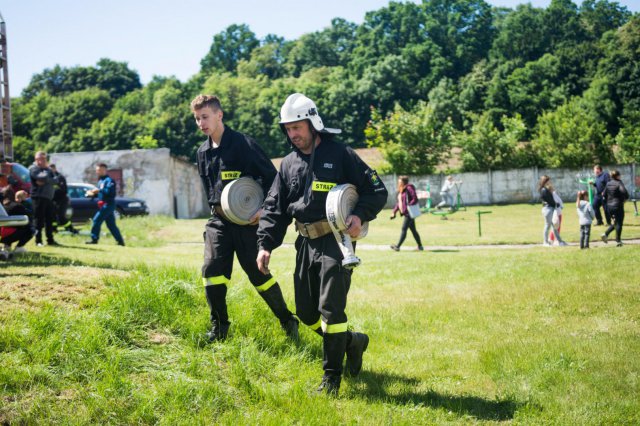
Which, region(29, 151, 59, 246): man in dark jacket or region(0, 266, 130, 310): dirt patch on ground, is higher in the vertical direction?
region(29, 151, 59, 246): man in dark jacket

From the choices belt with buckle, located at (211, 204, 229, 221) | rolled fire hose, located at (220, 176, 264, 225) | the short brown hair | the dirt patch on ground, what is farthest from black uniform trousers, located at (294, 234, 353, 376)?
the dirt patch on ground

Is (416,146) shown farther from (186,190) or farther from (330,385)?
(330,385)

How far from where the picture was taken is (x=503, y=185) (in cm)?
4406

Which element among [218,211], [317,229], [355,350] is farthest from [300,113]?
[355,350]

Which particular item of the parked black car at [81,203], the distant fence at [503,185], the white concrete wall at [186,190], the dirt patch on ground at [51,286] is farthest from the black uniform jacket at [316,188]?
the distant fence at [503,185]

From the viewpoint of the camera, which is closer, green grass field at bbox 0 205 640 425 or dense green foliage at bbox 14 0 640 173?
green grass field at bbox 0 205 640 425

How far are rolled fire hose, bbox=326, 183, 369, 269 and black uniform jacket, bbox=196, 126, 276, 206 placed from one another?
1278 mm

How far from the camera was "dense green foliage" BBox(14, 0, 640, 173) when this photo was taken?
47812 millimetres

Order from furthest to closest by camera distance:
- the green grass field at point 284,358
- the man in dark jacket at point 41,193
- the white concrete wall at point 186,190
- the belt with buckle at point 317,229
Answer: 1. the white concrete wall at point 186,190
2. the man in dark jacket at point 41,193
3. the belt with buckle at point 317,229
4. the green grass field at point 284,358

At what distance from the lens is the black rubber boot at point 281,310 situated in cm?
605

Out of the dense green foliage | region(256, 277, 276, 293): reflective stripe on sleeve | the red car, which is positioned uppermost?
the dense green foliage

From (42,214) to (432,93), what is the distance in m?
64.9

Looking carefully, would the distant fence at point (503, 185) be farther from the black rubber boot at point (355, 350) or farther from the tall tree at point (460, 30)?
the tall tree at point (460, 30)

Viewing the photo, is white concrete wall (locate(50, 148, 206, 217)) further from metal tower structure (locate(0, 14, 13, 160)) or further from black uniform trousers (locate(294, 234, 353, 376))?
black uniform trousers (locate(294, 234, 353, 376))
